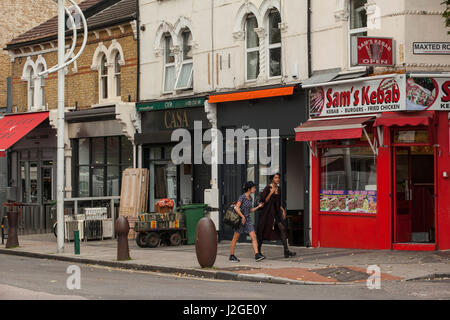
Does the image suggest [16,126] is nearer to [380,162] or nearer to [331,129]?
[331,129]

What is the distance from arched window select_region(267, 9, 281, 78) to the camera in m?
21.3

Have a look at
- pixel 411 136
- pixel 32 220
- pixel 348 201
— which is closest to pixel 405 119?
pixel 411 136

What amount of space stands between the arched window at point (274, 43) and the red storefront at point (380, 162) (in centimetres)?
182

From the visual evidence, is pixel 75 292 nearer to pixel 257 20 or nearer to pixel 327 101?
pixel 327 101

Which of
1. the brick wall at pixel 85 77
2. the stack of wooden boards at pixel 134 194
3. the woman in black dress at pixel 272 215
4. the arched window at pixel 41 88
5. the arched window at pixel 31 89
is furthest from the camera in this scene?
the arched window at pixel 31 89

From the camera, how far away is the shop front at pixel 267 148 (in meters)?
20.5

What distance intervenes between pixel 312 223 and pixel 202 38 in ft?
21.6

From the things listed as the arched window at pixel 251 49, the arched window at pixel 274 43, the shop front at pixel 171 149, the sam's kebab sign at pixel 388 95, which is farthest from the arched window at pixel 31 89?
the sam's kebab sign at pixel 388 95

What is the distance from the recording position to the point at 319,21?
1992 centimetres

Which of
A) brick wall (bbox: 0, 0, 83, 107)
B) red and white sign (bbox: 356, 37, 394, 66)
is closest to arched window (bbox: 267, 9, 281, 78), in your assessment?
red and white sign (bbox: 356, 37, 394, 66)

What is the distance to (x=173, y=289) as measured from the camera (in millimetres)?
12953

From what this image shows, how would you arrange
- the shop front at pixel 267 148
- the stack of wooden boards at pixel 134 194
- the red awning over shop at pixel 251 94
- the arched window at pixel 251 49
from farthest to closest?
the stack of wooden boards at pixel 134 194 < the arched window at pixel 251 49 < the shop front at pixel 267 148 < the red awning over shop at pixel 251 94

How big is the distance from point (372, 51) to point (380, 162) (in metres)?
2.51

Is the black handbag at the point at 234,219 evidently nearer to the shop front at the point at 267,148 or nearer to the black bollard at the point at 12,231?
the shop front at the point at 267,148
